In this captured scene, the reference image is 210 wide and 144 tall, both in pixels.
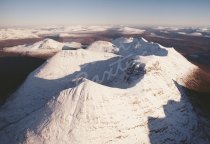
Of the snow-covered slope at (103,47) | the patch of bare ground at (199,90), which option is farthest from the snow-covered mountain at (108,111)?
the snow-covered slope at (103,47)

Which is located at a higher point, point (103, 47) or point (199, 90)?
point (199, 90)

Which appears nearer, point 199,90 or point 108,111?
point 108,111

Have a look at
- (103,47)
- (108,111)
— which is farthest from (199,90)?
(103,47)

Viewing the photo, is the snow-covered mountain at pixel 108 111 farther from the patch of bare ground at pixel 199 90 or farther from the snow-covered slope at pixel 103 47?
the snow-covered slope at pixel 103 47

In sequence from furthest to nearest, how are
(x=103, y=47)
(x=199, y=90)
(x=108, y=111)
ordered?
1. (x=103, y=47)
2. (x=199, y=90)
3. (x=108, y=111)

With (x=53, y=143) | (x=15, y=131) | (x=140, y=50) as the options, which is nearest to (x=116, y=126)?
(x=53, y=143)

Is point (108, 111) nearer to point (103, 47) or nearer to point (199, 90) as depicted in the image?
point (199, 90)

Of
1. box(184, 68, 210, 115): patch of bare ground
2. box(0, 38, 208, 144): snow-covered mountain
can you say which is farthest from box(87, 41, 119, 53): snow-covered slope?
box(0, 38, 208, 144): snow-covered mountain

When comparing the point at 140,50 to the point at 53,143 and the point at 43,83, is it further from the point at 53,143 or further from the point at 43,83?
the point at 53,143

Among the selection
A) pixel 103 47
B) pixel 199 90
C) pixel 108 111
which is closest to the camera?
pixel 108 111

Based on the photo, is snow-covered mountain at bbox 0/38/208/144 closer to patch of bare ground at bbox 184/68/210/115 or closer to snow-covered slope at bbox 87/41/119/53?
patch of bare ground at bbox 184/68/210/115
